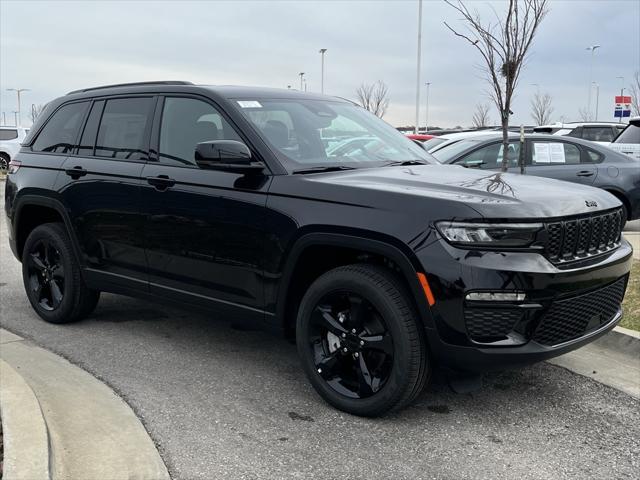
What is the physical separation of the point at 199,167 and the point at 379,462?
2.12 metres

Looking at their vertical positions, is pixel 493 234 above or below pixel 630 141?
below

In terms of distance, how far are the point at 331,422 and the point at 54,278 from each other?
9.72 ft

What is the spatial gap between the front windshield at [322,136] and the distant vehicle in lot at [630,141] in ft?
26.1

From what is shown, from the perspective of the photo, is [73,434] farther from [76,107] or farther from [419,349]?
[76,107]

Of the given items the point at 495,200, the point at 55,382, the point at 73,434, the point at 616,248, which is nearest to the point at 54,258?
the point at 55,382

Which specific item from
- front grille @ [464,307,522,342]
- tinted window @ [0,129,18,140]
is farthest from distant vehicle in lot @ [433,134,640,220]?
tinted window @ [0,129,18,140]

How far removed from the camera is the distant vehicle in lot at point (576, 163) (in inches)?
355

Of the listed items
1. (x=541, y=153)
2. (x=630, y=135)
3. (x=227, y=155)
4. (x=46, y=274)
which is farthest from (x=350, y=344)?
(x=630, y=135)

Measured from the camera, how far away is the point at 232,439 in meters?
3.31

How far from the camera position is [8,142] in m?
23.1

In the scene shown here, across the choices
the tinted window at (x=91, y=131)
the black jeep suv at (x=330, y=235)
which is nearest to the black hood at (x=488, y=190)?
the black jeep suv at (x=330, y=235)

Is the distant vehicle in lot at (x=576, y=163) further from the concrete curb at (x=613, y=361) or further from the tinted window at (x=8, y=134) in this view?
the tinted window at (x=8, y=134)

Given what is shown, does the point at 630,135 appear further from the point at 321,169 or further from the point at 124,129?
the point at 124,129

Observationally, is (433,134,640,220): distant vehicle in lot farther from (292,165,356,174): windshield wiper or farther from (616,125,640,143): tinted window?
(292,165,356,174): windshield wiper
